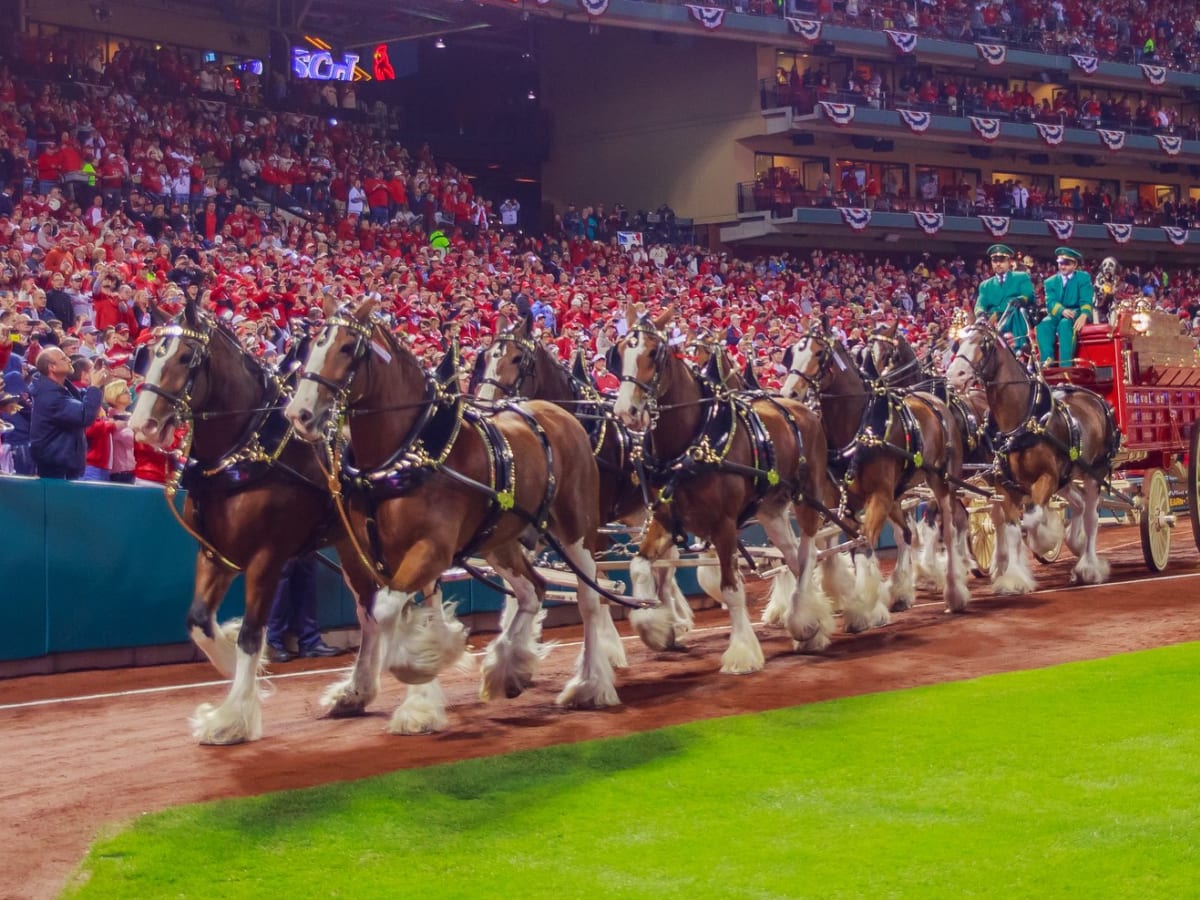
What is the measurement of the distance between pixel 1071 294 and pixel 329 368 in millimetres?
11149

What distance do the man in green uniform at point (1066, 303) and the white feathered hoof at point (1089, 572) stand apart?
238 centimetres

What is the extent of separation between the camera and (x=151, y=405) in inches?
346

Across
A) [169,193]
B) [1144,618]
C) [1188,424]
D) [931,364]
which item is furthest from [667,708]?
[169,193]

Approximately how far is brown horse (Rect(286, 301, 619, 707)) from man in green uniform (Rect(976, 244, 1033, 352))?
8757 mm

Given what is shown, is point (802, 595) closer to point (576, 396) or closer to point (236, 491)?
point (576, 396)

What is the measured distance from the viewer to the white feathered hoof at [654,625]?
40.2ft

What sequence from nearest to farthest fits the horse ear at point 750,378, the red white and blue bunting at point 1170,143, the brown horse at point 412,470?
the brown horse at point 412,470 < the horse ear at point 750,378 < the red white and blue bunting at point 1170,143

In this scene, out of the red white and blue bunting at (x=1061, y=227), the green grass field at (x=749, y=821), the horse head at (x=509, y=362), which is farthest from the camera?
the red white and blue bunting at (x=1061, y=227)

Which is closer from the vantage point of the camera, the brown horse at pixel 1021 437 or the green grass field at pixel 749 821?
the green grass field at pixel 749 821

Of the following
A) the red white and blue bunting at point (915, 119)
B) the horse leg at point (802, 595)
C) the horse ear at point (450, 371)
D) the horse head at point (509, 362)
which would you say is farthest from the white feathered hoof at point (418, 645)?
the red white and blue bunting at point (915, 119)

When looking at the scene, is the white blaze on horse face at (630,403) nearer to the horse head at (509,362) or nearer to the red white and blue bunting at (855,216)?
the horse head at (509,362)

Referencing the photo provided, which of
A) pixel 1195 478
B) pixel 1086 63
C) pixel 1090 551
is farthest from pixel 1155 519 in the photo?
pixel 1086 63

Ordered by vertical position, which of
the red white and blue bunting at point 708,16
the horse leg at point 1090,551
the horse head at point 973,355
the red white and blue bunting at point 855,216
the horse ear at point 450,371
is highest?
the red white and blue bunting at point 708,16

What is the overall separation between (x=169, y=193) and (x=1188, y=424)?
16221 mm
